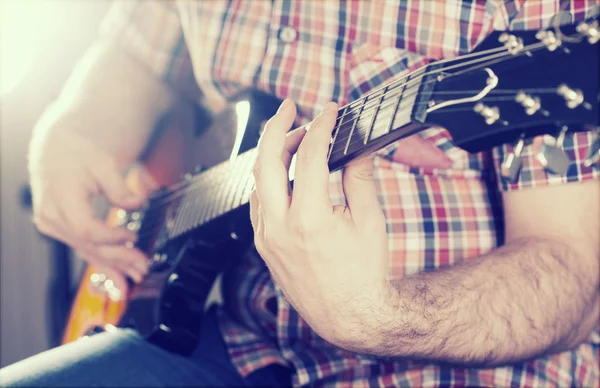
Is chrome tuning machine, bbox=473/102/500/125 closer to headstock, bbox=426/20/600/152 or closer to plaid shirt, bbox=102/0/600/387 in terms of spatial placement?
headstock, bbox=426/20/600/152

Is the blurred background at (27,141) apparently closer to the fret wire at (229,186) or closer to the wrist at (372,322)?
the fret wire at (229,186)

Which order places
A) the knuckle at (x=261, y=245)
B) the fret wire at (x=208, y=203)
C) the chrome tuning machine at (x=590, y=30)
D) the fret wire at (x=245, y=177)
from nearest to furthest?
the chrome tuning machine at (x=590, y=30), the knuckle at (x=261, y=245), the fret wire at (x=245, y=177), the fret wire at (x=208, y=203)

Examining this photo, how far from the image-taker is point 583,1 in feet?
2.21

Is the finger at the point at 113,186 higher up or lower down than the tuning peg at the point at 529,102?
lower down

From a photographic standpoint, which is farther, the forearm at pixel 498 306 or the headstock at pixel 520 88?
the forearm at pixel 498 306

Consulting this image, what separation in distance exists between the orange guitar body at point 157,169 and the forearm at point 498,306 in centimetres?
53

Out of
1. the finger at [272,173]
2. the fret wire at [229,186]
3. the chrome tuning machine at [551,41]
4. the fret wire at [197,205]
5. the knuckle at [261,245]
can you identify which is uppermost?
the chrome tuning machine at [551,41]

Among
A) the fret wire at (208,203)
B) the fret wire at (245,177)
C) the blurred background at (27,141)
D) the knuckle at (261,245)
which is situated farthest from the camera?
the blurred background at (27,141)

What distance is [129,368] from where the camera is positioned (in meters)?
0.88

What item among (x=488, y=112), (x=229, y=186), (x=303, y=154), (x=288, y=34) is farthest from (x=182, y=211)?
(x=488, y=112)

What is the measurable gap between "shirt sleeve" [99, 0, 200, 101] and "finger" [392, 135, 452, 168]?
0.60 metres

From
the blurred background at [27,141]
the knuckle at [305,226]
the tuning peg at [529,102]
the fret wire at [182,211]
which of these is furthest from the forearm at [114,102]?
the tuning peg at [529,102]

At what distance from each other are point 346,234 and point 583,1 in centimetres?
40

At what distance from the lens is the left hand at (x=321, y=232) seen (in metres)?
0.56
